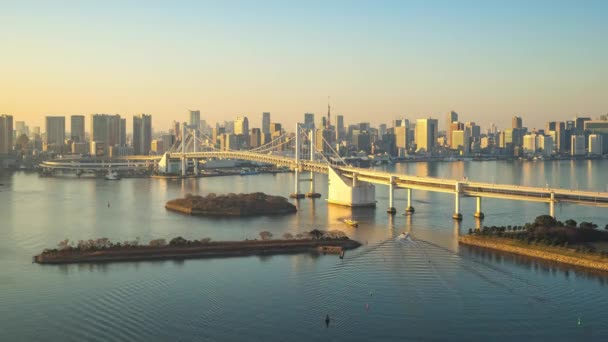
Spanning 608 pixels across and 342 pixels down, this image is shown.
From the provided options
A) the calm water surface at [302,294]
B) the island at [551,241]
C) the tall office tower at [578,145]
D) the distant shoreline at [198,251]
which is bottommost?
the calm water surface at [302,294]

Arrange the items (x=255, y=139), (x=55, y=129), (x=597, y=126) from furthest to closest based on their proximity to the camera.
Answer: (x=597, y=126)
(x=55, y=129)
(x=255, y=139)

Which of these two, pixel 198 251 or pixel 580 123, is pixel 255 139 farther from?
pixel 198 251

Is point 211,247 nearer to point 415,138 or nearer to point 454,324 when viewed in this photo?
point 454,324

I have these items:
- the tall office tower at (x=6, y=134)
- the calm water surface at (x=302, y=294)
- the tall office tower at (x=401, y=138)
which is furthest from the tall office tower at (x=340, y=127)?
the calm water surface at (x=302, y=294)

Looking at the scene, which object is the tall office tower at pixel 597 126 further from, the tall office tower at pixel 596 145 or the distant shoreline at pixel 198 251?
the distant shoreline at pixel 198 251

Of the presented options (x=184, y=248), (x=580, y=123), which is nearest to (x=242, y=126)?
(x=580, y=123)

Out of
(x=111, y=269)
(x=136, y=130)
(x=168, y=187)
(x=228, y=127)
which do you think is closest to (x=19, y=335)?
(x=111, y=269)
